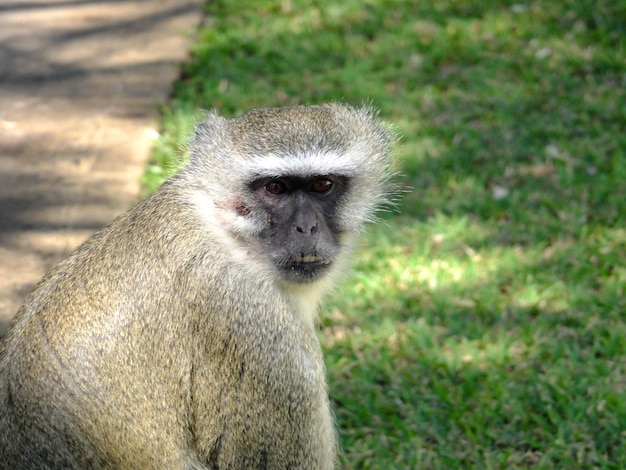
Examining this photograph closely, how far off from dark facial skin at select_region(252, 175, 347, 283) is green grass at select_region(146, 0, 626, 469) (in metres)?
→ 0.76

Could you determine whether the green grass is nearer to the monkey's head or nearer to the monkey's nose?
the monkey's head

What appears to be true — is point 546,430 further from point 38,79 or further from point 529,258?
point 38,79

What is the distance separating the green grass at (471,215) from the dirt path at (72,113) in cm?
25

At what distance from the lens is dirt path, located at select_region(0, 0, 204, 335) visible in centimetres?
513

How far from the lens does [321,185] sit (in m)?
3.39

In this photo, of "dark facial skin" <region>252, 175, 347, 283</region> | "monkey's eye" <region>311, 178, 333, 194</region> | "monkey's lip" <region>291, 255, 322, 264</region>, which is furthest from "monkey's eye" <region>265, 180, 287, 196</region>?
"monkey's lip" <region>291, 255, 322, 264</region>

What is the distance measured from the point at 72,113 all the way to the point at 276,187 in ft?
11.3

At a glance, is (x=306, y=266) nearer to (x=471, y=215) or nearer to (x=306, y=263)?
(x=306, y=263)

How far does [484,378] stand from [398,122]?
2476mm

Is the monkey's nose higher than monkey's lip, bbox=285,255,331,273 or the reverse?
higher

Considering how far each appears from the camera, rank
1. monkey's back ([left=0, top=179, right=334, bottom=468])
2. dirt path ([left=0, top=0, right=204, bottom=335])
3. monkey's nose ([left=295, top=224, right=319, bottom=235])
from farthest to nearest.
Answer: dirt path ([left=0, top=0, right=204, bottom=335]) < monkey's nose ([left=295, top=224, right=319, bottom=235]) < monkey's back ([left=0, top=179, right=334, bottom=468])

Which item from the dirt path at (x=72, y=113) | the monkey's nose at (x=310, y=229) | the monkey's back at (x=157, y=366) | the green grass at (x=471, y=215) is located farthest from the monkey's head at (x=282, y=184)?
the dirt path at (x=72, y=113)

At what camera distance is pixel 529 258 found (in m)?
5.04

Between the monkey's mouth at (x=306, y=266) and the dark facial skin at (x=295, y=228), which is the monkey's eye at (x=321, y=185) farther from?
the monkey's mouth at (x=306, y=266)
